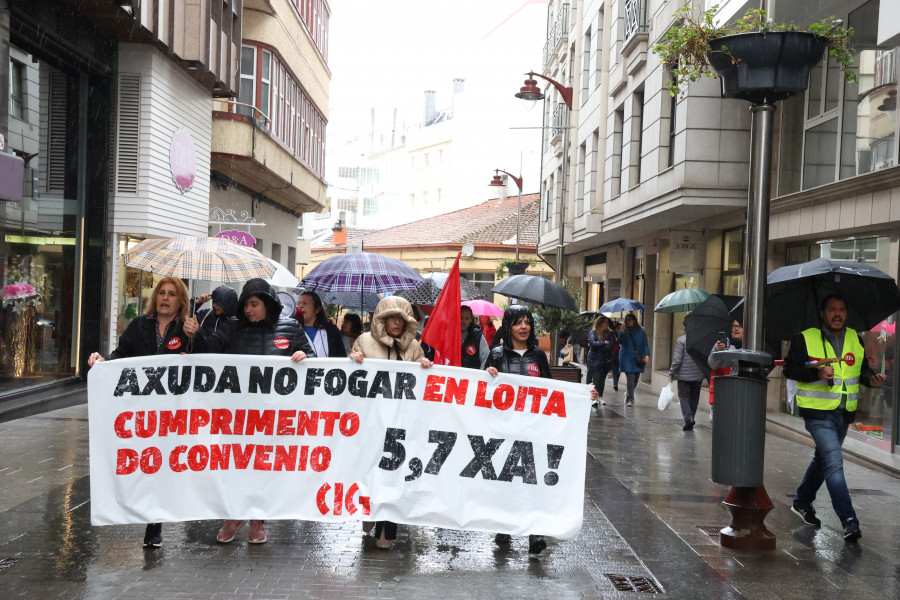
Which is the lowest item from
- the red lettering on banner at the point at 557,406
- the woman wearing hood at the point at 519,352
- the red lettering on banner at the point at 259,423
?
the red lettering on banner at the point at 259,423

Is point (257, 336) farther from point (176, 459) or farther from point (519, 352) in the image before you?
point (519, 352)

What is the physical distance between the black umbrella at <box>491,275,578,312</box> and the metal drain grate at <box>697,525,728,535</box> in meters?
6.12

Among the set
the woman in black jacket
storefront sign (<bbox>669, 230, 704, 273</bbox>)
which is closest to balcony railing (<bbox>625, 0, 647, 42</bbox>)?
storefront sign (<bbox>669, 230, 704, 273</bbox>)

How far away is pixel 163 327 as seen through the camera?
6.96 meters

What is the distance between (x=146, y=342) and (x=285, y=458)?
1.25 m

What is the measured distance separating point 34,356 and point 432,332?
9.01m

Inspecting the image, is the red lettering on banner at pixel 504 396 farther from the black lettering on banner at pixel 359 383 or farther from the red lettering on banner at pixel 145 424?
the red lettering on banner at pixel 145 424

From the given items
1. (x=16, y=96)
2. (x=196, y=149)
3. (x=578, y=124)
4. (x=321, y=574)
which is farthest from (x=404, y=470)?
(x=578, y=124)

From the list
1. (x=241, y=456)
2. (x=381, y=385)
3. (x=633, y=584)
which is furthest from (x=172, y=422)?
(x=633, y=584)

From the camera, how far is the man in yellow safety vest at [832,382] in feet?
25.1

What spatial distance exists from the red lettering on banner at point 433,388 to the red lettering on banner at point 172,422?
1.62 meters

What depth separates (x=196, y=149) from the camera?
63.6 feet

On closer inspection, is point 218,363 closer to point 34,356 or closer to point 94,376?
point 94,376

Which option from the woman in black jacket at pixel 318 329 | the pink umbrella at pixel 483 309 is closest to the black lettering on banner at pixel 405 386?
the woman in black jacket at pixel 318 329
